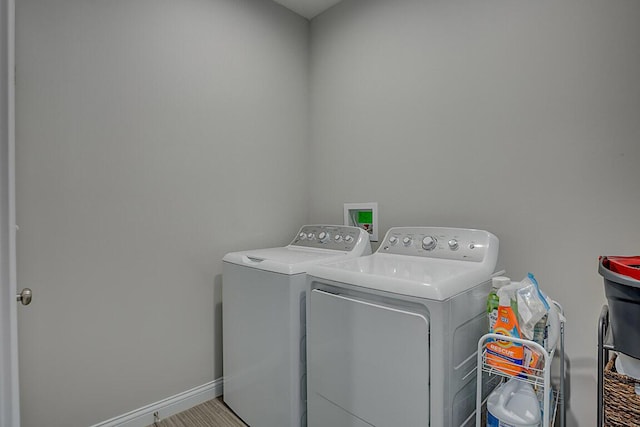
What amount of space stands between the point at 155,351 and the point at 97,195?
0.85m

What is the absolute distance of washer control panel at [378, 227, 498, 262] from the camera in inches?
58.6

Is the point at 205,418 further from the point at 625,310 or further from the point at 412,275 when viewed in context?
the point at 625,310

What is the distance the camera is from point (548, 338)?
3.65ft

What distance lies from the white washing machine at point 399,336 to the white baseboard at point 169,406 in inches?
31.4

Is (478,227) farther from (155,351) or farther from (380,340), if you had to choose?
(155,351)

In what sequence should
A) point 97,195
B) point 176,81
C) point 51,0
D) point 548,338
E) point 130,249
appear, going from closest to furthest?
point 548,338 < point 51,0 < point 97,195 < point 130,249 < point 176,81

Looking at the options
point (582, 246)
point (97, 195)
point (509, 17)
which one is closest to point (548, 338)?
point (582, 246)

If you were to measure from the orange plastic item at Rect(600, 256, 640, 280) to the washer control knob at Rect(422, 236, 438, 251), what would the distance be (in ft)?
2.29

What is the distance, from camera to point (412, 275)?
1.24 meters

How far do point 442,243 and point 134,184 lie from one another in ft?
5.05

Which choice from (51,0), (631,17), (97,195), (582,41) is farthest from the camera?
(97,195)

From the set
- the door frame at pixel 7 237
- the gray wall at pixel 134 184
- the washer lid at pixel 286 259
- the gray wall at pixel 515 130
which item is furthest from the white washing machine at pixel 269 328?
the door frame at pixel 7 237

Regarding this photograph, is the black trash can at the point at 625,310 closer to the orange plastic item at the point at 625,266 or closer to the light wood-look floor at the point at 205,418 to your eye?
the orange plastic item at the point at 625,266

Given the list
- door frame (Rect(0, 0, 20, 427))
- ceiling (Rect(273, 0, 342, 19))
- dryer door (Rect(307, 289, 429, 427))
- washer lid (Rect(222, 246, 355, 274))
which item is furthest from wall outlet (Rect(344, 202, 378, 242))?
door frame (Rect(0, 0, 20, 427))
